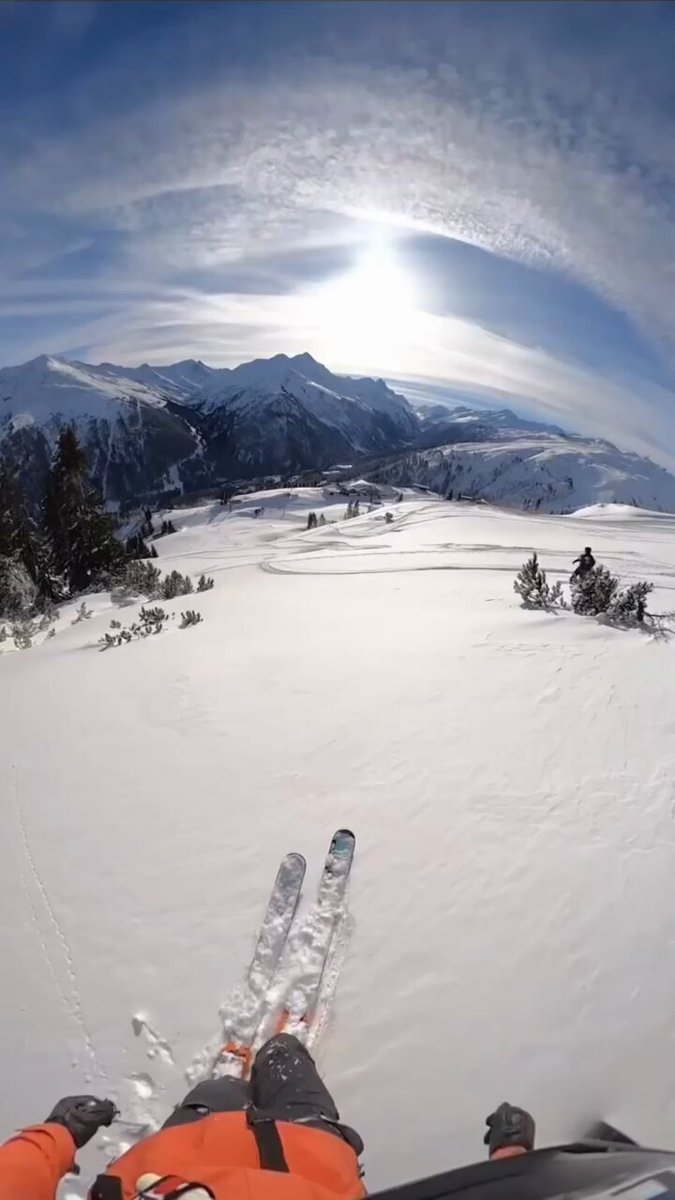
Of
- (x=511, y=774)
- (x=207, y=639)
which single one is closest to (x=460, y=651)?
(x=511, y=774)

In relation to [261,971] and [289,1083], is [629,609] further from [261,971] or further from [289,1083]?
[289,1083]

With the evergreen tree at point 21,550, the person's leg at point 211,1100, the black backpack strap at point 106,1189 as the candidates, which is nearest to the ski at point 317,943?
the person's leg at point 211,1100

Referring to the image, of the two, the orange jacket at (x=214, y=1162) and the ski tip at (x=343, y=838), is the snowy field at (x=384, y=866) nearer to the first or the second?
the ski tip at (x=343, y=838)

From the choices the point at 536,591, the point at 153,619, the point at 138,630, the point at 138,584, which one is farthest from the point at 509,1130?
A: the point at 138,584

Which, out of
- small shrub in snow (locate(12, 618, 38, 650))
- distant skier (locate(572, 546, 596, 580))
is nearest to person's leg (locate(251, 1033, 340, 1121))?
distant skier (locate(572, 546, 596, 580))

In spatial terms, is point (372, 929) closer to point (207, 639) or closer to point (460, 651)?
point (460, 651)
